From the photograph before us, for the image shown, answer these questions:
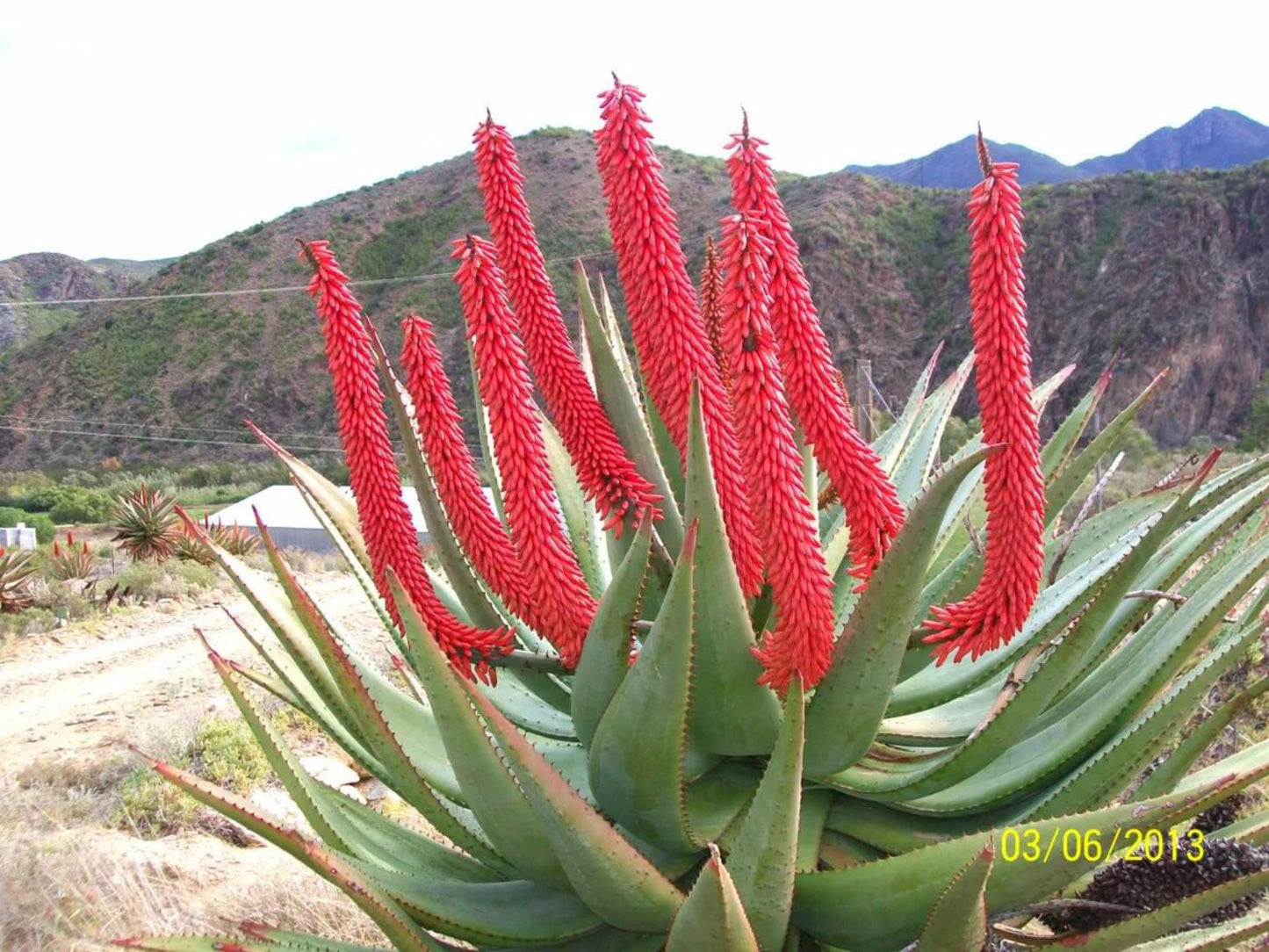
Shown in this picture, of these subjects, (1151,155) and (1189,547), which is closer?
(1189,547)

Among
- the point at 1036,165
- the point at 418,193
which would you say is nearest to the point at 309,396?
the point at 418,193

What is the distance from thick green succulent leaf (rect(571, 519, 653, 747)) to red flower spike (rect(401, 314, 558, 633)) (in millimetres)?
122

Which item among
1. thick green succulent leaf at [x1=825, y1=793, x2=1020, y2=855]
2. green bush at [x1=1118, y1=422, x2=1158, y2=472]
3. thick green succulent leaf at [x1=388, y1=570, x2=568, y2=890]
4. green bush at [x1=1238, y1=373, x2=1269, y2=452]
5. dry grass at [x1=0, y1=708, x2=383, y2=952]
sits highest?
thick green succulent leaf at [x1=388, y1=570, x2=568, y2=890]

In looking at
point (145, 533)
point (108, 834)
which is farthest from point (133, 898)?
point (145, 533)

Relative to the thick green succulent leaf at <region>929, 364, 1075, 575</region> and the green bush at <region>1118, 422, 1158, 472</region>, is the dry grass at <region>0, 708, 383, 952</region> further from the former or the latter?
the green bush at <region>1118, 422, 1158, 472</region>

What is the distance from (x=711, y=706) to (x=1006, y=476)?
24.2 inches

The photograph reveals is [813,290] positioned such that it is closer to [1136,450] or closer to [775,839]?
[1136,450]

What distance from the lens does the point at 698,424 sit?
144cm

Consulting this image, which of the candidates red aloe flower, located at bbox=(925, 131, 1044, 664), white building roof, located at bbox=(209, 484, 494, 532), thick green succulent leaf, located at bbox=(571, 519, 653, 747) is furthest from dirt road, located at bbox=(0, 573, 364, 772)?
white building roof, located at bbox=(209, 484, 494, 532)

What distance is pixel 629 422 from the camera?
2.03 metres

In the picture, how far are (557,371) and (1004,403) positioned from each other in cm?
73

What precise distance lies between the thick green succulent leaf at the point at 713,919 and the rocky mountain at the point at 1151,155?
227ft

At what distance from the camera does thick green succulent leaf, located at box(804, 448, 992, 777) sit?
4.72ft

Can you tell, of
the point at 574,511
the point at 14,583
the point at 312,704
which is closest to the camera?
the point at 312,704
